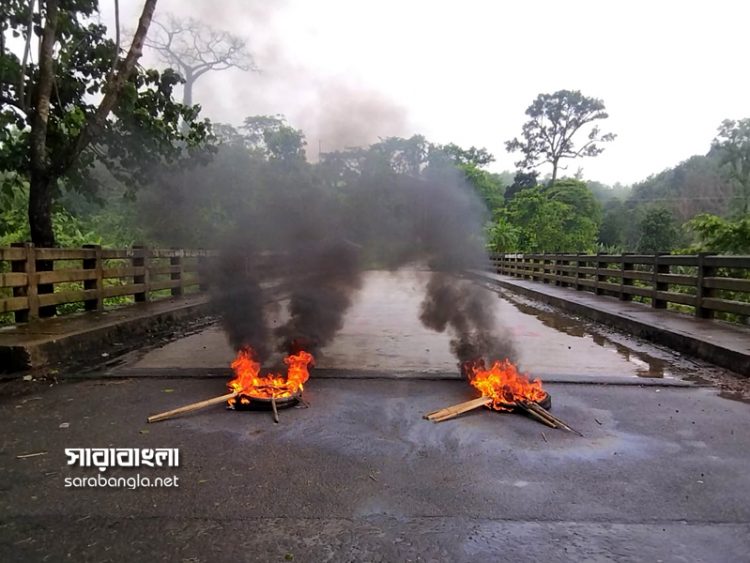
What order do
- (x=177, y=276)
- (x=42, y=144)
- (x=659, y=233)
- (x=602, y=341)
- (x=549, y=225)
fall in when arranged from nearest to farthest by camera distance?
(x=602, y=341) < (x=42, y=144) < (x=177, y=276) < (x=549, y=225) < (x=659, y=233)

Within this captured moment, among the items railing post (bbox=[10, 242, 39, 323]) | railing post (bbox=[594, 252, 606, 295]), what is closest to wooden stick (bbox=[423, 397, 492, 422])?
railing post (bbox=[10, 242, 39, 323])

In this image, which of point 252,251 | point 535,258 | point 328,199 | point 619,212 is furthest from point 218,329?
point 619,212

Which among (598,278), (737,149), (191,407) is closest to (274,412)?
(191,407)

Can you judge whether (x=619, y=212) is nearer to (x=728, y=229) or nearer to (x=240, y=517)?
(x=728, y=229)

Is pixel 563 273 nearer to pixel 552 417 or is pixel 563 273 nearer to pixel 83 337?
pixel 552 417

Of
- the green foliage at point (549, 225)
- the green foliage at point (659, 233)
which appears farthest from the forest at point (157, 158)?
the green foliage at point (659, 233)

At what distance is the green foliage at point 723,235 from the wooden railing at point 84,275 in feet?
40.7

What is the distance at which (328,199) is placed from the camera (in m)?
6.82

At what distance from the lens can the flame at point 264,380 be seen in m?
4.39

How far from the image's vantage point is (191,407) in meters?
4.14

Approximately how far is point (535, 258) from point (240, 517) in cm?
1957

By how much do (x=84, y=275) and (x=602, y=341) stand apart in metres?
7.65

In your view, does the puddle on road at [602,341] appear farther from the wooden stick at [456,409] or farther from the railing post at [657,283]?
the wooden stick at [456,409]

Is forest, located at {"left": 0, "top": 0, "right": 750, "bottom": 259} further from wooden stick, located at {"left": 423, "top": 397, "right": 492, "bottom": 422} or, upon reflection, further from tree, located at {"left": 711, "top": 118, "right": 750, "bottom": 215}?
tree, located at {"left": 711, "top": 118, "right": 750, "bottom": 215}
